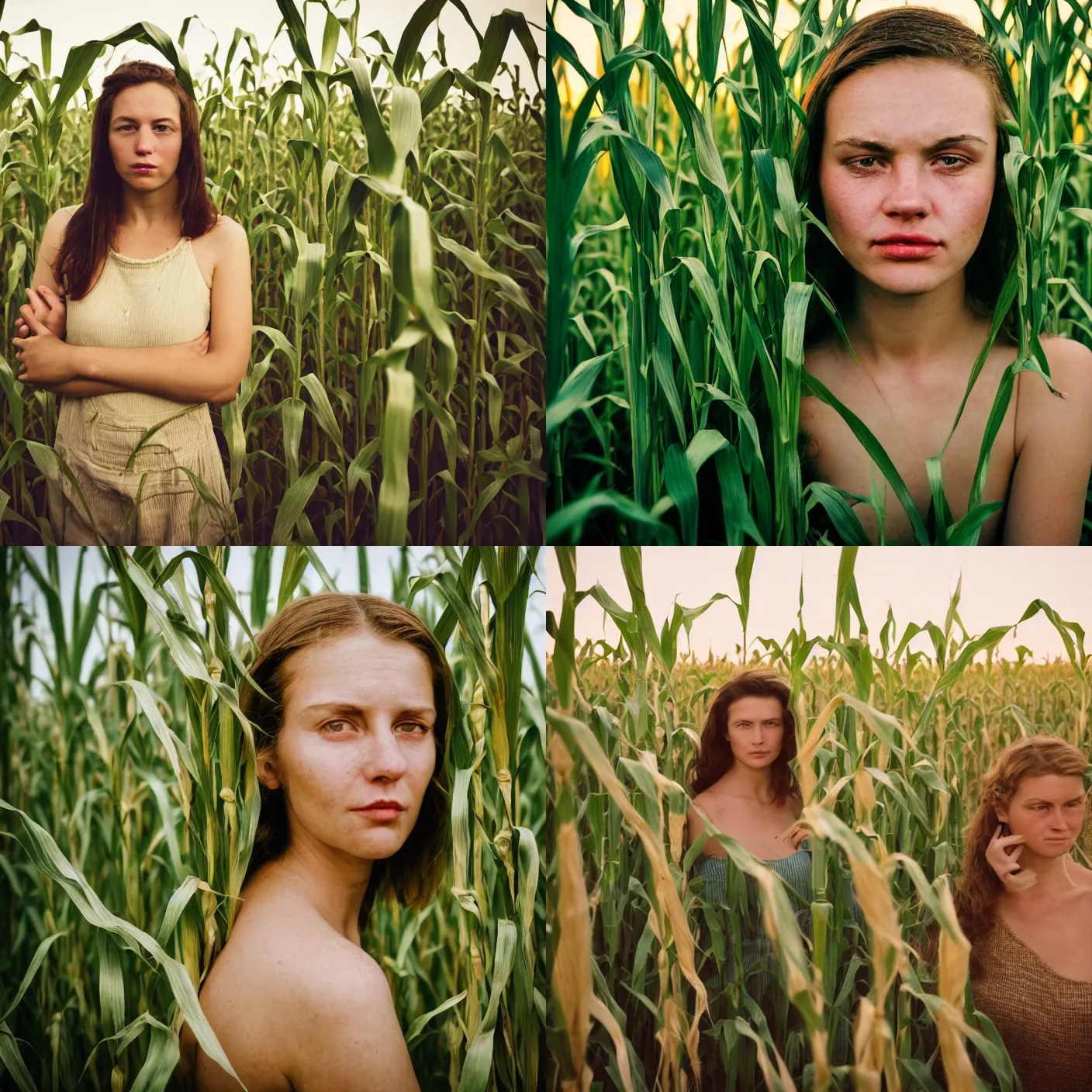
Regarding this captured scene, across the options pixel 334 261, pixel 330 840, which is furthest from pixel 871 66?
pixel 330 840

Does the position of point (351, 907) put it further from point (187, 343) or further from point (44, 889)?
point (187, 343)

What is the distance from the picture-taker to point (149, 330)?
127cm

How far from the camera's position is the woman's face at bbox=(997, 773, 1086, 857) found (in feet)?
4.27

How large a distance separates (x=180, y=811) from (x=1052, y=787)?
1048 mm

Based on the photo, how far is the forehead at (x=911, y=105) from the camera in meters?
1.25

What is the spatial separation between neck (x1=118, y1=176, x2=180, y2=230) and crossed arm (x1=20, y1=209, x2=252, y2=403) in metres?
0.06

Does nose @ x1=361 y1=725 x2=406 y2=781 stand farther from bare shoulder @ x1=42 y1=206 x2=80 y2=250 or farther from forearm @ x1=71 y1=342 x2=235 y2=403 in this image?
bare shoulder @ x1=42 y1=206 x2=80 y2=250

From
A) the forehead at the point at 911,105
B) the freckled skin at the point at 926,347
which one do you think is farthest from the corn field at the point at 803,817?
the forehead at the point at 911,105

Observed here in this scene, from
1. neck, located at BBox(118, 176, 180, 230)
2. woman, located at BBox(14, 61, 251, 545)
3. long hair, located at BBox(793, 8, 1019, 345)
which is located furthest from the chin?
neck, located at BBox(118, 176, 180, 230)

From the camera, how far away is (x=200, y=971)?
1.24m

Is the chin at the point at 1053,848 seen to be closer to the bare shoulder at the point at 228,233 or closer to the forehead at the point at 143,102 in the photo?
the bare shoulder at the point at 228,233

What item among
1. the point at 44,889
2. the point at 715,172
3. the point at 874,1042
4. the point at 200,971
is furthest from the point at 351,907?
the point at 715,172

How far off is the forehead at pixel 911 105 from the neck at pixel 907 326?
166mm

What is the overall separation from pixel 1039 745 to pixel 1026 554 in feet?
0.76
